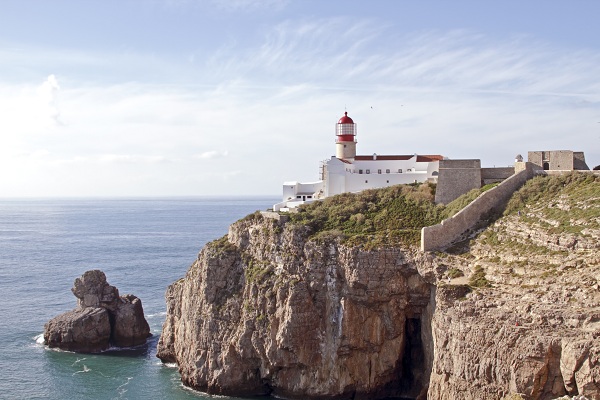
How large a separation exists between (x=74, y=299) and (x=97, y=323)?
1453 cm

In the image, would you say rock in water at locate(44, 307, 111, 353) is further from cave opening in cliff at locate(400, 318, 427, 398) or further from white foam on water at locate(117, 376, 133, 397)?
cave opening in cliff at locate(400, 318, 427, 398)

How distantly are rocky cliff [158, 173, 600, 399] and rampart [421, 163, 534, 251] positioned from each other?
3.39 feet

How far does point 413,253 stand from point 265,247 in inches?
388

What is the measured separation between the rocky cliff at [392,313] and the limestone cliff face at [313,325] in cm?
7

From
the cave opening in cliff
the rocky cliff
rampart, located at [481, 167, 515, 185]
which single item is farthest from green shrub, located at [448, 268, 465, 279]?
rampart, located at [481, 167, 515, 185]

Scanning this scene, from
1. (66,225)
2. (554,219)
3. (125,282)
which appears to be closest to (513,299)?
(554,219)

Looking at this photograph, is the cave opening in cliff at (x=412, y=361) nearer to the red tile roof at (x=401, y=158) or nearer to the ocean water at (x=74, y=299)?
the ocean water at (x=74, y=299)

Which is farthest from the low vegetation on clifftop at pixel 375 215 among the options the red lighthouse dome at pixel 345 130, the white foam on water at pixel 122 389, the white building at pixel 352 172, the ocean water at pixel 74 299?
the white foam on water at pixel 122 389

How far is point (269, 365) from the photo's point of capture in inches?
1548

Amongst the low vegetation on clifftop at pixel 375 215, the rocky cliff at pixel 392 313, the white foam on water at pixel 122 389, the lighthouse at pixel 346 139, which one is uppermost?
the lighthouse at pixel 346 139

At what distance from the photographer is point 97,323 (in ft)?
163

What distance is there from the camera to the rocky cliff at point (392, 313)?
29031 millimetres

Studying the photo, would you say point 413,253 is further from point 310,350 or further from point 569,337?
point 569,337

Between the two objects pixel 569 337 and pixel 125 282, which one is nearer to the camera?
pixel 569 337
